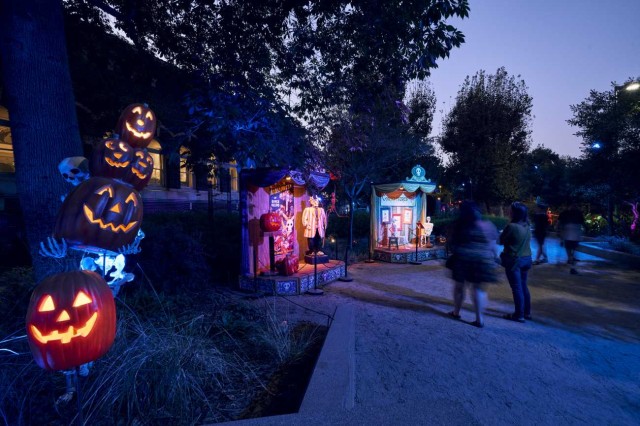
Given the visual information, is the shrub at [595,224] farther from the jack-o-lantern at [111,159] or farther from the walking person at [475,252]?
the jack-o-lantern at [111,159]

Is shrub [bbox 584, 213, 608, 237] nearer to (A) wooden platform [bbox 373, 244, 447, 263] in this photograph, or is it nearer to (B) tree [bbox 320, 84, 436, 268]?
(B) tree [bbox 320, 84, 436, 268]

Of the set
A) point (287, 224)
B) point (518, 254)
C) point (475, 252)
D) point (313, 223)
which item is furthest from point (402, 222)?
point (475, 252)

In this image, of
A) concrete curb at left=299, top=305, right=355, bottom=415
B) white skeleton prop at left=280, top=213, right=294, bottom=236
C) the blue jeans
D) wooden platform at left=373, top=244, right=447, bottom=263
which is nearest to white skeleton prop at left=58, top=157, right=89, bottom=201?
concrete curb at left=299, top=305, right=355, bottom=415

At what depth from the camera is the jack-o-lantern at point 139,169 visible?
2.91 m

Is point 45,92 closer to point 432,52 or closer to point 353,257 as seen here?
point 432,52

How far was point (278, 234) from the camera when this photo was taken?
8.17 meters

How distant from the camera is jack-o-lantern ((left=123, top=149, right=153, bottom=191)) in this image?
114 inches

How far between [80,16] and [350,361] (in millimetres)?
7493

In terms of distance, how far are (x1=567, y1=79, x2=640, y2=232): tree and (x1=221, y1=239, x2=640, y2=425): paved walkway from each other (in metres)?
6.92

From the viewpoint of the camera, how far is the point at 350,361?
10.0 feet

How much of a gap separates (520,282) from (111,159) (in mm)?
5962

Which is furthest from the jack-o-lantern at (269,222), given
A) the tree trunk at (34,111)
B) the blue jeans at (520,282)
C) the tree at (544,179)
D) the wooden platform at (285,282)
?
the tree at (544,179)

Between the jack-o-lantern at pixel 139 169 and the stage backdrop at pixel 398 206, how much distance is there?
8.85m

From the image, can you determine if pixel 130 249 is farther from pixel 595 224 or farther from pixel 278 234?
pixel 595 224
